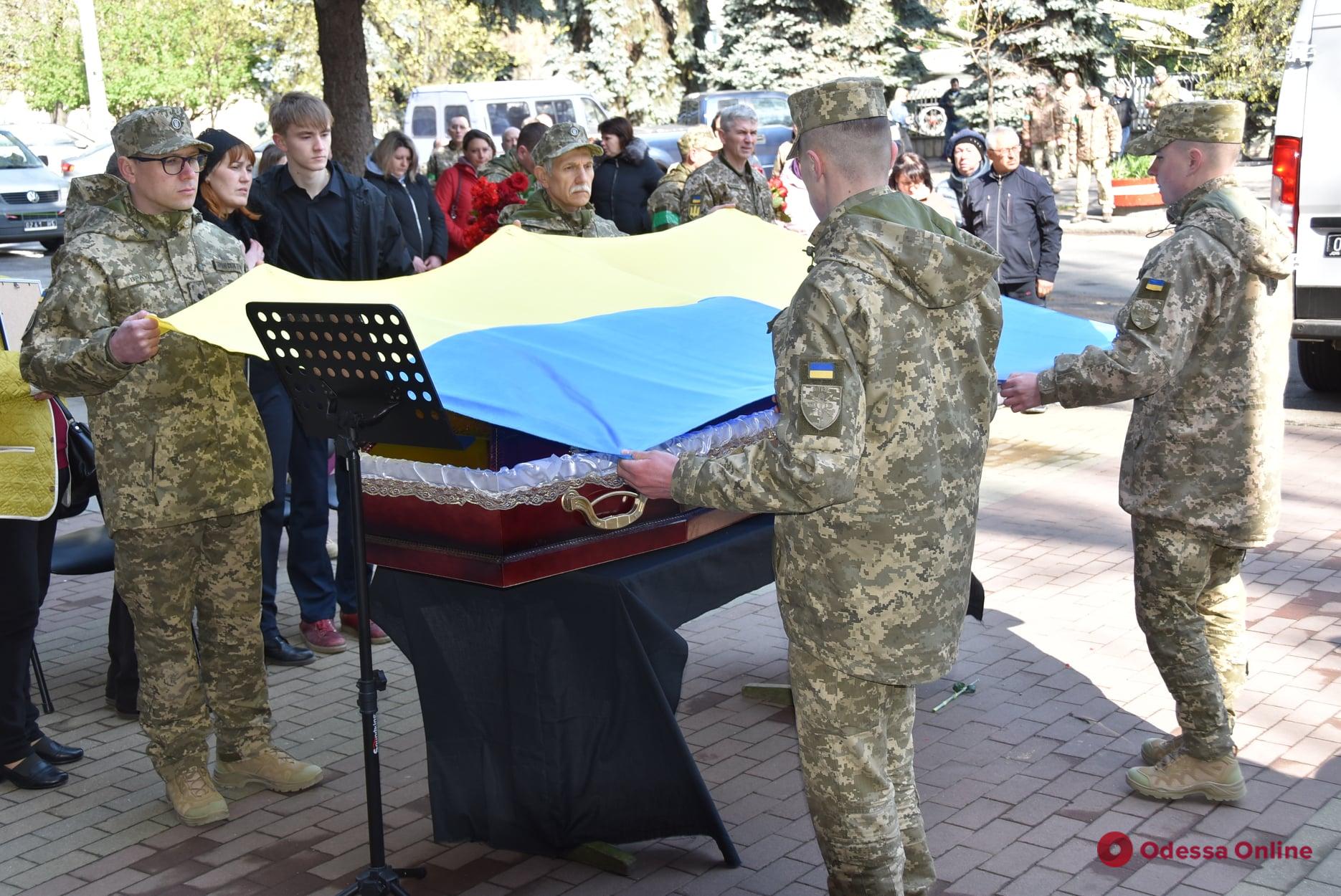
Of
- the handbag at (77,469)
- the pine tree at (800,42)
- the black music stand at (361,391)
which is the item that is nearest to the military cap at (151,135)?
the black music stand at (361,391)

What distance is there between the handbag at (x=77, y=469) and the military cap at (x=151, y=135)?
54.2 inches

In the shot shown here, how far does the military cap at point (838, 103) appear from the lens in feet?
9.32

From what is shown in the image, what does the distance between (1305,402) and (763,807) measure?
6955 mm

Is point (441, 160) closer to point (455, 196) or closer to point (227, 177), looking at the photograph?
point (455, 196)

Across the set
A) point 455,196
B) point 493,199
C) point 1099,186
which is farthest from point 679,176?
point 1099,186

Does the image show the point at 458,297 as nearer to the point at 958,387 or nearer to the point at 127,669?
the point at 958,387

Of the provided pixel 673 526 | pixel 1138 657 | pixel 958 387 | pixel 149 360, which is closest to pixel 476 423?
pixel 673 526

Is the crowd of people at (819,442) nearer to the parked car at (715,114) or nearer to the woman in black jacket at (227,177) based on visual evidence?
the woman in black jacket at (227,177)

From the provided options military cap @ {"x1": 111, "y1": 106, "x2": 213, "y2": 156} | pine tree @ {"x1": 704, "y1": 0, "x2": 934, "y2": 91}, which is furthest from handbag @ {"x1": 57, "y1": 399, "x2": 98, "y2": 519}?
pine tree @ {"x1": 704, "y1": 0, "x2": 934, "y2": 91}

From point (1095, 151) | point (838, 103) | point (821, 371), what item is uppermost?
point (838, 103)

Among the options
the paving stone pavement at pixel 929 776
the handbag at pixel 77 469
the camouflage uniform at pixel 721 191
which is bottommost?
the paving stone pavement at pixel 929 776

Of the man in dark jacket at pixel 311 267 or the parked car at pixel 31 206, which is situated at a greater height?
the man in dark jacket at pixel 311 267

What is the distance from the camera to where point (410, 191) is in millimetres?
8453

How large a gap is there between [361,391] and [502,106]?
60.8ft
